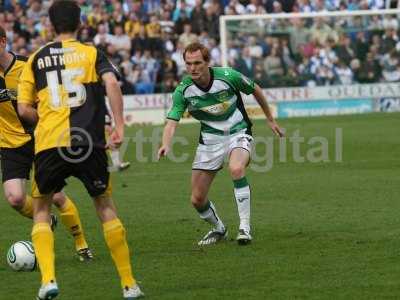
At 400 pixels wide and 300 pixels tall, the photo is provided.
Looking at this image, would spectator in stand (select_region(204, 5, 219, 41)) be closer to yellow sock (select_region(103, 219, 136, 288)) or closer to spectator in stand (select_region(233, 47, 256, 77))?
spectator in stand (select_region(233, 47, 256, 77))

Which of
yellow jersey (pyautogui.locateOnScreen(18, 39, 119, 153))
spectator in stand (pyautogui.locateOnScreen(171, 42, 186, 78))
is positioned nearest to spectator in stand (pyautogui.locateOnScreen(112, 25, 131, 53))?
spectator in stand (pyautogui.locateOnScreen(171, 42, 186, 78))

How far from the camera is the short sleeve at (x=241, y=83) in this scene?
36.3 ft

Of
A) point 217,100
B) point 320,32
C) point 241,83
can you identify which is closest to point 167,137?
point 217,100

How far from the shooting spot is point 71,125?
7.93 m

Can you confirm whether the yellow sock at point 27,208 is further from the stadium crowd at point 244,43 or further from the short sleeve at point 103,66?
the stadium crowd at point 244,43

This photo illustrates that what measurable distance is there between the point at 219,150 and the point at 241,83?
2.42 ft

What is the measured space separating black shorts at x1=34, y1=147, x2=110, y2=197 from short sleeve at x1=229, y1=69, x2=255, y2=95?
3.30 meters

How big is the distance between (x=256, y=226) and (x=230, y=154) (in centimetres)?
124

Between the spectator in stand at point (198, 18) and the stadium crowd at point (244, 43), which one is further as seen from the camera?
the spectator in stand at point (198, 18)

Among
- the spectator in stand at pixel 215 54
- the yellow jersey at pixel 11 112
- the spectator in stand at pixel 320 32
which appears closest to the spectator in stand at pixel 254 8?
the spectator in stand at pixel 215 54

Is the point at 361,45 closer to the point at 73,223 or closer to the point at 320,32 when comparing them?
the point at 320,32

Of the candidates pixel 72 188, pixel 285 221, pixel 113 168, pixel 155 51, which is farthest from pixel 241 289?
pixel 155 51

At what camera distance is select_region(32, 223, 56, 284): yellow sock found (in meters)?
7.80

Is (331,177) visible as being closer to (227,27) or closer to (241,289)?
(241,289)
